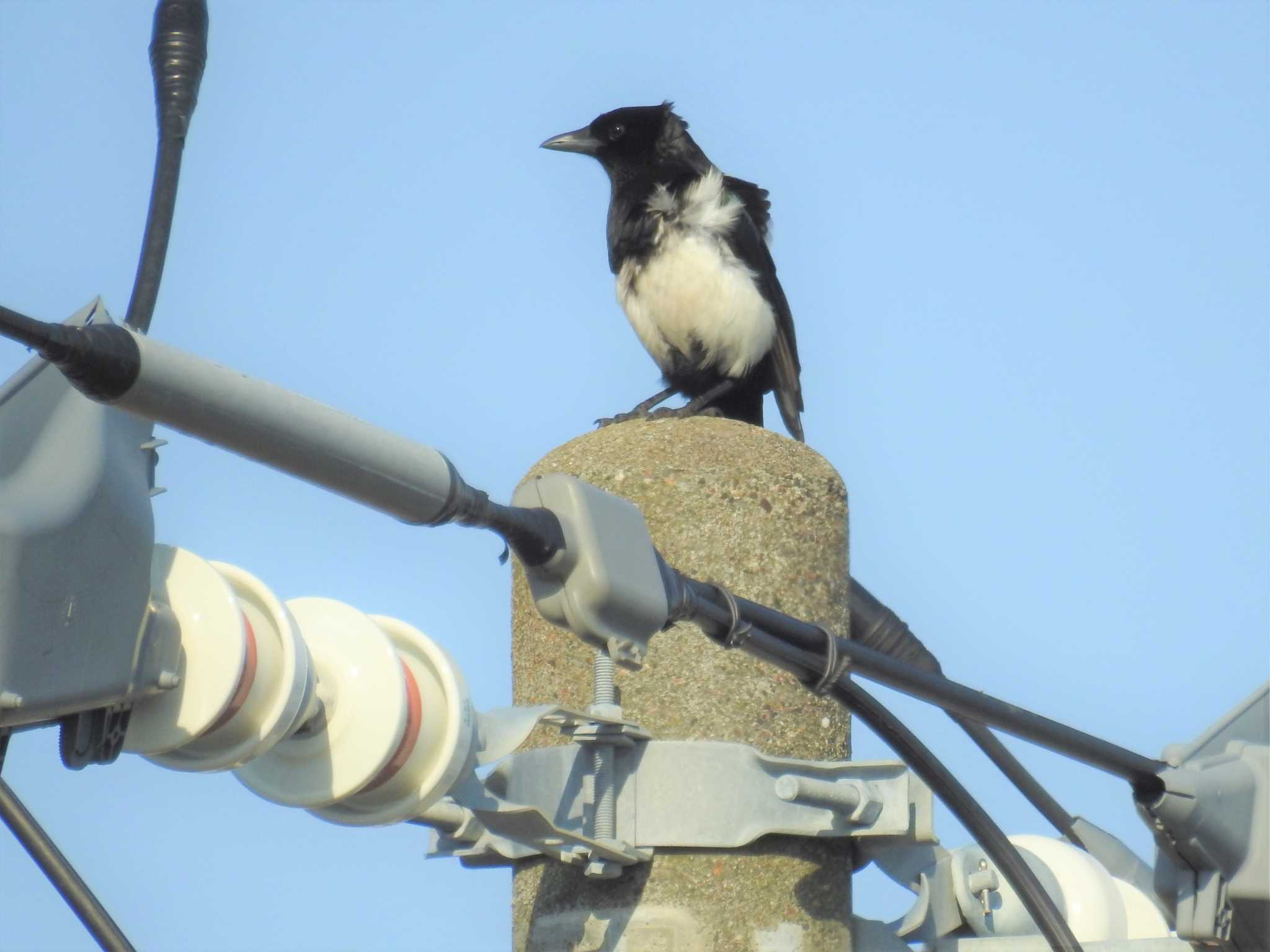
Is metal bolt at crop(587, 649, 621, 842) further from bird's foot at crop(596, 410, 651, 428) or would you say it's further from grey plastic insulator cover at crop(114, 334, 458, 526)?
bird's foot at crop(596, 410, 651, 428)

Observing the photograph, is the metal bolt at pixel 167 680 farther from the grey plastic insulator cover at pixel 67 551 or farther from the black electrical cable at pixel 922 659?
the black electrical cable at pixel 922 659

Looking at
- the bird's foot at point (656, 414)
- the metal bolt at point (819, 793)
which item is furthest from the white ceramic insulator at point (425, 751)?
the bird's foot at point (656, 414)

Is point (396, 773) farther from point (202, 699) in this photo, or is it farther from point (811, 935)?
point (811, 935)

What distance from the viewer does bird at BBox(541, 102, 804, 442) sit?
7.51 m

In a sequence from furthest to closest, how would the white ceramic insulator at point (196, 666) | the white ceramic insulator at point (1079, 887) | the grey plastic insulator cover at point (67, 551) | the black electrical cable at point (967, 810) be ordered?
the white ceramic insulator at point (1079, 887) → the black electrical cable at point (967, 810) → the white ceramic insulator at point (196, 666) → the grey plastic insulator cover at point (67, 551)

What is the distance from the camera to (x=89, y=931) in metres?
2.44

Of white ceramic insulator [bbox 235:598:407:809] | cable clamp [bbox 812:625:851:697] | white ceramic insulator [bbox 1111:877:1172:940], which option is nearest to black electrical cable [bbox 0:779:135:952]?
white ceramic insulator [bbox 235:598:407:809]

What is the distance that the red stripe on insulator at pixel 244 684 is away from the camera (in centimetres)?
256

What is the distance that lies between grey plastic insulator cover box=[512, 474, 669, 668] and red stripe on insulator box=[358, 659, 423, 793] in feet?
1.09

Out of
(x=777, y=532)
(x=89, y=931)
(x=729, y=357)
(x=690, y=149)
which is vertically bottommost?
(x=89, y=931)

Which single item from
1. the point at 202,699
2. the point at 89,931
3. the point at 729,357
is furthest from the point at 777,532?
the point at 729,357

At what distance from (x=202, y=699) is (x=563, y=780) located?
29.1 inches

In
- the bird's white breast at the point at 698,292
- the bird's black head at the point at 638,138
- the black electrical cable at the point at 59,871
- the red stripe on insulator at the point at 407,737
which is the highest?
the bird's black head at the point at 638,138

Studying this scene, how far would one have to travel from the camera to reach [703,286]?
7480mm
